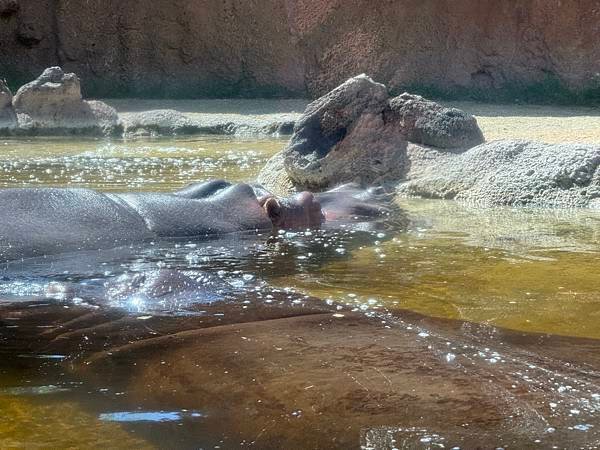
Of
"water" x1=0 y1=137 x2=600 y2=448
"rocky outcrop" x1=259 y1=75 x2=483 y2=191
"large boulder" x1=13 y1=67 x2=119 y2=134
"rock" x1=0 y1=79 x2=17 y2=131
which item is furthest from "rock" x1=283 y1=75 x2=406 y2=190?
"rock" x1=0 y1=79 x2=17 y2=131

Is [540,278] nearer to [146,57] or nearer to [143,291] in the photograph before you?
[143,291]

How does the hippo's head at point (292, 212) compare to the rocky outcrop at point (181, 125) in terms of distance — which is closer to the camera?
the hippo's head at point (292, 212)

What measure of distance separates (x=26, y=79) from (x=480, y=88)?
6.82 m

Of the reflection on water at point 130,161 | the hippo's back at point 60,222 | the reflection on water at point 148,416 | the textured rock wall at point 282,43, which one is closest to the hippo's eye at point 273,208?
the hippo's back at point 60,222

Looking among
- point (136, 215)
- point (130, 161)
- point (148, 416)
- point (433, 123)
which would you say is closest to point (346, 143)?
point (433, 123)

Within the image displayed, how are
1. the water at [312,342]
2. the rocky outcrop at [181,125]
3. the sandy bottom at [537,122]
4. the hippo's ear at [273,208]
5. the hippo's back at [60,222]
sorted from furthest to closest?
the rocky outcrop at [181,125] < the sandy bottom at [537,122] < the hippo's ear at [273,208] < the hippo's back at [60,222] < the water at [312,342]

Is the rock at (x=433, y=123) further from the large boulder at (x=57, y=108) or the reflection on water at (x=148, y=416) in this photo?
the large boulder at (x=57, y=108)

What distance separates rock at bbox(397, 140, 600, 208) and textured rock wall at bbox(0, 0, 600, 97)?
8.87 metres

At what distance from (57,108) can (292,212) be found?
748cm

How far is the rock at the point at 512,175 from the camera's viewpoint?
517 centimetres

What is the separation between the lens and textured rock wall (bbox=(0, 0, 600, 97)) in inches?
570

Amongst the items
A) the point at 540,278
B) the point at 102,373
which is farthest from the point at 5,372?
the point at 540,278

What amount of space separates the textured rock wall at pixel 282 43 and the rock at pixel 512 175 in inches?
349

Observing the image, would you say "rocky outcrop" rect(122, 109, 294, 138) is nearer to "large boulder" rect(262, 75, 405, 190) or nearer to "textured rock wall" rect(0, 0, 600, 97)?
"textured rock wall" rect(0, 0, 600, 97)
